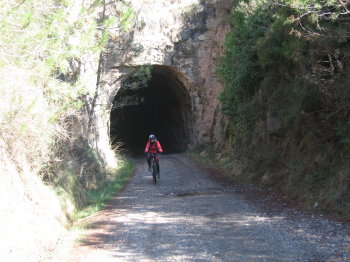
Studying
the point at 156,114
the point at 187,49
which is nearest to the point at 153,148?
the point at 187,49

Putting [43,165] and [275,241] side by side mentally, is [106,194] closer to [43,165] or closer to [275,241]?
[43,165]

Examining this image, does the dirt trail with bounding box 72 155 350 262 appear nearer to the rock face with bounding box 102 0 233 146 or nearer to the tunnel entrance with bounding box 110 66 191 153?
the rock face with bounding box 102 0 233 146

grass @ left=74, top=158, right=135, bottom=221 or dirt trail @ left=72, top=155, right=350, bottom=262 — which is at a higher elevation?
grass @ left=74, top=158, right=135, bottom=221

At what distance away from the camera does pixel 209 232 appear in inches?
244

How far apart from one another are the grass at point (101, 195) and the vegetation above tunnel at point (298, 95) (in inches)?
152

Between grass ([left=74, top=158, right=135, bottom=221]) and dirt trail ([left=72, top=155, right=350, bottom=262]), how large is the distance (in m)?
0.27

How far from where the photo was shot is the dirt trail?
16.8ft

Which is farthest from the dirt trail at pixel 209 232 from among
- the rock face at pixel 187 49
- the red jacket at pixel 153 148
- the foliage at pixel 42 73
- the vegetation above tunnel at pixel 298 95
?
the rock face at pixel 187 49

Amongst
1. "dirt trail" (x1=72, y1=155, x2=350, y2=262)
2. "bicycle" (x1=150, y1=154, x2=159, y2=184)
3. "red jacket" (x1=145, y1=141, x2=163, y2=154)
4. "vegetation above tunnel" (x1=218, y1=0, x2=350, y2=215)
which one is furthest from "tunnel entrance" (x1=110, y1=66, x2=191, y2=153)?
"dirt trail" (x1=72, y1=155, x2=350, y2=262)

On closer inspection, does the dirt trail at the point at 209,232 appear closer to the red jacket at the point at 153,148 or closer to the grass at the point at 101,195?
the grass at the point at 101,195

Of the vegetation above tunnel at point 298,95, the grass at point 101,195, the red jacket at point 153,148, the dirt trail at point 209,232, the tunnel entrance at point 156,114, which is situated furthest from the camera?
the tunnel entrance at point 156,114

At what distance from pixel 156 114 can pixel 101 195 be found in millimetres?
24495

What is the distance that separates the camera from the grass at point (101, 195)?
8398 millimetres

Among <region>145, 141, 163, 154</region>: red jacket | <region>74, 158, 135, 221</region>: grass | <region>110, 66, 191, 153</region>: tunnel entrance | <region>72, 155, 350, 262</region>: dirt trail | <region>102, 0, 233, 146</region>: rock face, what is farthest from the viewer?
<region>110, 66, 191, 153</region>: tunnel entrance
